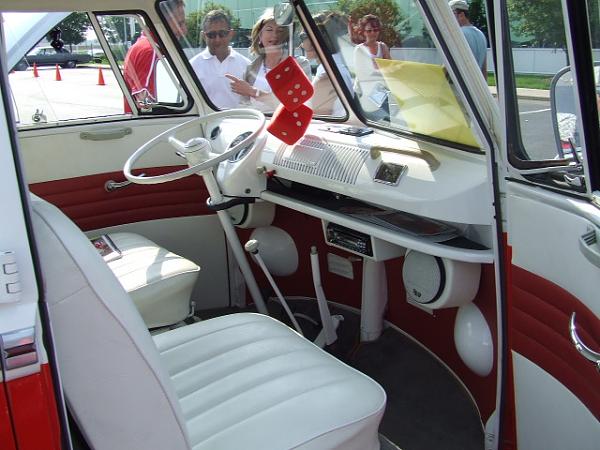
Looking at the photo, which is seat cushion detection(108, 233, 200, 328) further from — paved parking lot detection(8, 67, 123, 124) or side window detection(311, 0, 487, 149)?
side window detection(311, 0, 487, 149)

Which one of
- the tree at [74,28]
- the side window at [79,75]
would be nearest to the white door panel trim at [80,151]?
the side window at [79,75]

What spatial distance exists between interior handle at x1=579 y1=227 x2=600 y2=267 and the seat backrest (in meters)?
0.93

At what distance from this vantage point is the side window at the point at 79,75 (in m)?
3.51

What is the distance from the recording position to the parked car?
139 inches

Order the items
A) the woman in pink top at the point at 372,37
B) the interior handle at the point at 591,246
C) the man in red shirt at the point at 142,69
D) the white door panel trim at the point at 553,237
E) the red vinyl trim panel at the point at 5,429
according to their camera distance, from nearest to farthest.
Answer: the red vinyl trim panel at the point at 5,429
the interior handle at the point at 591,246
the white door panel trim at the point at 553,237
the woman in pink top at the point at 372,37
the man in red shirt at the point at 142,69

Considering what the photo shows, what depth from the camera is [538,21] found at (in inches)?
58.9

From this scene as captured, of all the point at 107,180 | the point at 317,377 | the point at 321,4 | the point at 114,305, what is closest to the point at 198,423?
the point at 317,377

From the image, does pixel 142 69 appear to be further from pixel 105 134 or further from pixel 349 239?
pixel 349 239

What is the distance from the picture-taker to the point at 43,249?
1.22 m

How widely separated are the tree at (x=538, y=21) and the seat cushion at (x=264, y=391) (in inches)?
39.1

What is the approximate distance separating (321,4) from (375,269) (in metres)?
1.18

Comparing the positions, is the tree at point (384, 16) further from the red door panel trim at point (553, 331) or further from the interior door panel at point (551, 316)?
the red door panel trim at point (553, 331)

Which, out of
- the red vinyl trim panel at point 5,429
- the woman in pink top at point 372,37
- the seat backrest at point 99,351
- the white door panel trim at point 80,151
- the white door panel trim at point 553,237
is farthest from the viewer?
the white door panel trim at point 80,151

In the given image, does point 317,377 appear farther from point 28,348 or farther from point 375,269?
point 375,269
